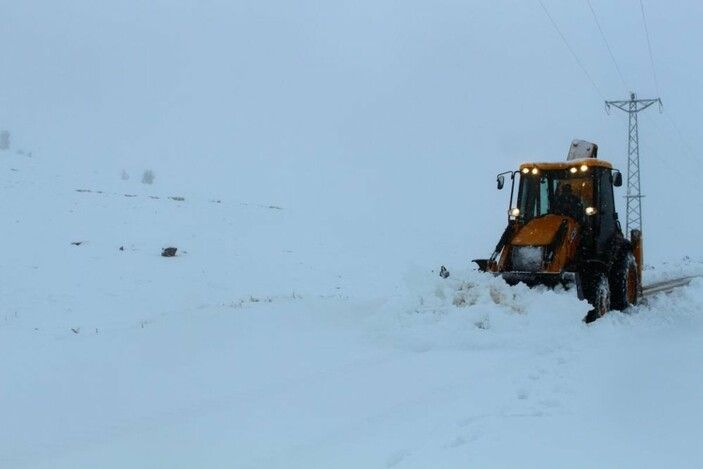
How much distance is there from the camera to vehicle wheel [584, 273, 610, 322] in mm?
9609

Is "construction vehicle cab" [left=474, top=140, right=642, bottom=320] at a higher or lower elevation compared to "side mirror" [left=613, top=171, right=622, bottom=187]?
lower

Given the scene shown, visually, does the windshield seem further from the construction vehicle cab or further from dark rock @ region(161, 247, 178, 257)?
dark rock @ region(161, 247, 178, 257)

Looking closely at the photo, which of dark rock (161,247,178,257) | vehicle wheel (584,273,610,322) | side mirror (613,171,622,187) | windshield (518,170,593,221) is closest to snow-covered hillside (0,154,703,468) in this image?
vehicle wheel (584,273,610,322)

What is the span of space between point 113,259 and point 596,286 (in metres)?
15.8

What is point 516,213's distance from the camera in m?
11.0

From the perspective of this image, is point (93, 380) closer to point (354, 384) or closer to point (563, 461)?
point (354, 384)

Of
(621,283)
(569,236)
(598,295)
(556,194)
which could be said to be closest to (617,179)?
(556,194)

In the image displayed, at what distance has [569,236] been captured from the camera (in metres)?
10.1

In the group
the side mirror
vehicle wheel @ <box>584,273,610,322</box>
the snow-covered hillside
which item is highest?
the side mirror

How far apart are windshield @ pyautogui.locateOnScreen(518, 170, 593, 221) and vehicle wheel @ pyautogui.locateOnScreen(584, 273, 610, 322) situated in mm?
1211

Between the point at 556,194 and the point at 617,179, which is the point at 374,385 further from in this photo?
the point at 617,179

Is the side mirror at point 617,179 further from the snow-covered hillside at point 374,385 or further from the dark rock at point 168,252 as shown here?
the dark rock at point 168,252

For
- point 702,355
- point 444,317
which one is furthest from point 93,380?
point 702,355

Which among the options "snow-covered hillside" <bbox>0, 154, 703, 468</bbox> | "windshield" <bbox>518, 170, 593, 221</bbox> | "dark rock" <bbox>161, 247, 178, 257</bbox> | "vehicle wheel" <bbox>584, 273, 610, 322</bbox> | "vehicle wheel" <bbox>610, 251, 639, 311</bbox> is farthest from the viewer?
"dark rock" <bbox>161, 247, 178, 257</bbox>
